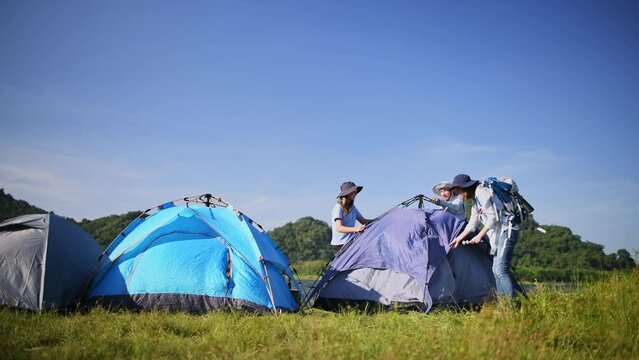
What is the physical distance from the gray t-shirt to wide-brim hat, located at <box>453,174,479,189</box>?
219 centimetres

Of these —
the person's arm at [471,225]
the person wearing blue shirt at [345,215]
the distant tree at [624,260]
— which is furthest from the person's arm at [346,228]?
the distant tree at [624,260]

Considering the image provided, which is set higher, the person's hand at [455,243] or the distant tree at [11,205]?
the distant tree at [11,205]

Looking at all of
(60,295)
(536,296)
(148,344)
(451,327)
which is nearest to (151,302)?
(60,295)

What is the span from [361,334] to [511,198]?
3.68 meters

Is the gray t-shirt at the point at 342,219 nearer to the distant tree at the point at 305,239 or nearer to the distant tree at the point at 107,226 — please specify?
the distant tree at the point at 107,226

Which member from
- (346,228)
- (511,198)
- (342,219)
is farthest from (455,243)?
(342,219)

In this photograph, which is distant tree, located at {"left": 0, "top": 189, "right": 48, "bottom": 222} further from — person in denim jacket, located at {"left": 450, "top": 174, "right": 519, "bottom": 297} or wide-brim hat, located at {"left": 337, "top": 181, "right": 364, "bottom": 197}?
person in denim jacket, located at {"left": 450, "top": 174, "right": 519, "bottom": 297}

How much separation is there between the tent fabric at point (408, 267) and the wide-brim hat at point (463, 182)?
0.86 meters

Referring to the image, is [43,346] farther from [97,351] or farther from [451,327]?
[451,327]

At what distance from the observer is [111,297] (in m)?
6.98

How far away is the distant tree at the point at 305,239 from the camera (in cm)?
6216

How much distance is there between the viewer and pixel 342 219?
825 centimetres

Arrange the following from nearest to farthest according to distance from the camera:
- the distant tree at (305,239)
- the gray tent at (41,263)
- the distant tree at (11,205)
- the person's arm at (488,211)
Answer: the gray tent at (41,263) → the person's arm at (488,211) → the distant tree at (11,205) → the distant tree at (305,239)

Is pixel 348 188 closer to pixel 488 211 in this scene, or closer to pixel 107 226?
pixel 488 211
